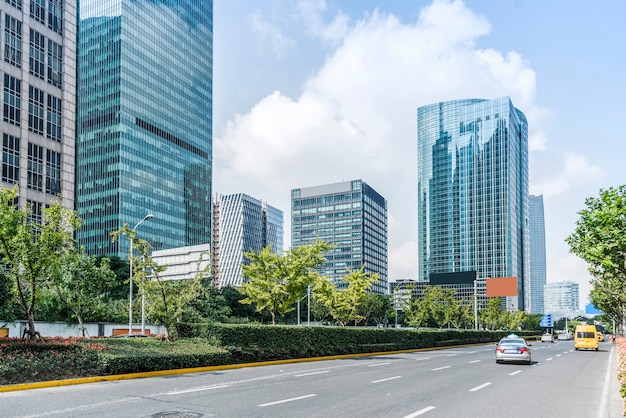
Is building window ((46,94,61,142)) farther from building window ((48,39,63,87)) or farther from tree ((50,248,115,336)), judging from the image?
tree ((50,248,115,336))

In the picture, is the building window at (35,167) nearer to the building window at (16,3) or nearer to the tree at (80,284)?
the building window at (16,3)

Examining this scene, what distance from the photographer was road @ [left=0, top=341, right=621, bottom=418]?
12.0m

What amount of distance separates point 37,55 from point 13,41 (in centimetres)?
328

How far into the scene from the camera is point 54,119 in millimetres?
70250

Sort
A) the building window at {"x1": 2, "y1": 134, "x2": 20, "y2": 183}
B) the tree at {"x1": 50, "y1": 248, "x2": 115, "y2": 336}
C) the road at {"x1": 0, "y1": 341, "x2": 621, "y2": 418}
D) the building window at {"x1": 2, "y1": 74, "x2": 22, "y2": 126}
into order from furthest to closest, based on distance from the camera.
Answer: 1. the building window at {"x1": 2, "y1": 74, "x2": 22, "y2": 126}
2. the building window at {"x1": 2, "y1": 134, "x2": 20, "y2": 183}
3. the tree at {"x1": 50, "y1": 248, "x2": 115, "y2": 336}
4. the road at {"x1": 0, "y1": 341, "x2": 621, "y2": 418}

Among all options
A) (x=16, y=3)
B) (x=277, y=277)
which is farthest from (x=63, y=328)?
(x=16, y=3)

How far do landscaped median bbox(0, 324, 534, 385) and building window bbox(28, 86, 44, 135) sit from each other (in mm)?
50288

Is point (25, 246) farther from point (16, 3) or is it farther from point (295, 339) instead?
point (16, 3)

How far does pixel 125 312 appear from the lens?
47.0 meters

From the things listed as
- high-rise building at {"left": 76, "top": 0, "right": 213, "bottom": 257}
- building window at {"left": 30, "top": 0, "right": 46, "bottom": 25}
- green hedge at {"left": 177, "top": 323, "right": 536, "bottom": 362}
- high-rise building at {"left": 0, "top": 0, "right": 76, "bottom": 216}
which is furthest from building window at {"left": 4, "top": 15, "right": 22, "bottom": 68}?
high-rise building at {"left": 76, "top": 0, "right": 213, "bottom": 257}

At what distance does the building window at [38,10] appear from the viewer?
69.2 meters

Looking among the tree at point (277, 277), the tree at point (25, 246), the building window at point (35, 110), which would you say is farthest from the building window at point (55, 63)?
the tree at point (25, 246)

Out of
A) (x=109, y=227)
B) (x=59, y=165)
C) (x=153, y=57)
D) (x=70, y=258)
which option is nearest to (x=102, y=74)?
(x=153, y=57)

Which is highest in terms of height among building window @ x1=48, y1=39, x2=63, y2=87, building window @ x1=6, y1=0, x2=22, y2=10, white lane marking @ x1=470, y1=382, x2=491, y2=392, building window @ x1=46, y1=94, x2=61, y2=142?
building window @ x1=6, y1=0, x2=22, y2=10
